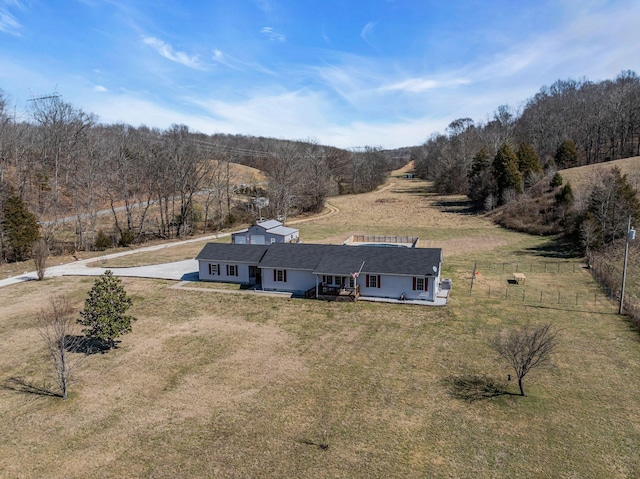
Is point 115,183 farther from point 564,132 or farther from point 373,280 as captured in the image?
point 564,132

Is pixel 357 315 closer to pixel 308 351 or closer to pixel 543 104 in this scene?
pixel 308 351

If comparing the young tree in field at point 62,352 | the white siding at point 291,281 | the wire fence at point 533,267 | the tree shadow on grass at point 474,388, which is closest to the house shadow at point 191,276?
the white siding at point 291,281

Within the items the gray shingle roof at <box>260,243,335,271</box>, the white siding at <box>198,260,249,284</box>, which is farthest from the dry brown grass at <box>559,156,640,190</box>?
the white siding at <box>198,260,249,284</box>

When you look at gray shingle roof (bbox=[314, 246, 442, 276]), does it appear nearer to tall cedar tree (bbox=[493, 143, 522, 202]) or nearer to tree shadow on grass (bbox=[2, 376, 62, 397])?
tree shadow on grass (bbox=[2, 376, 62, 397])

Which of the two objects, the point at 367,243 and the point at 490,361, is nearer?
the point at 490,361

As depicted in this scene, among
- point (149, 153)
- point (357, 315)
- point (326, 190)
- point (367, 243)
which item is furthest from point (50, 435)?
point (326, 190)
